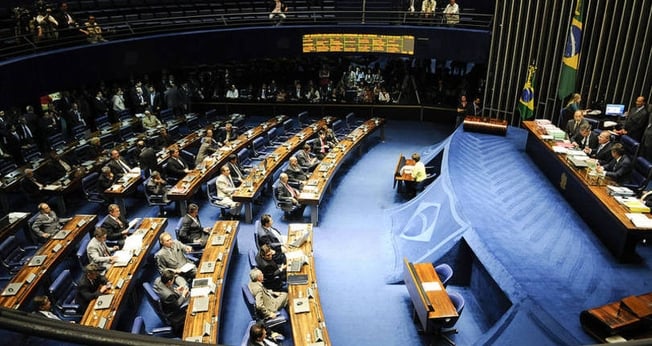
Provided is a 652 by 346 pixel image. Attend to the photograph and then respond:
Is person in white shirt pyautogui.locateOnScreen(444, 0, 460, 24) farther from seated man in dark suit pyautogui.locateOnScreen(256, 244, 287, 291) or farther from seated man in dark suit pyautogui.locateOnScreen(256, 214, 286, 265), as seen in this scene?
seated man in dark suit pyautogui.locateOnScreen(256, 244, 287, 291)

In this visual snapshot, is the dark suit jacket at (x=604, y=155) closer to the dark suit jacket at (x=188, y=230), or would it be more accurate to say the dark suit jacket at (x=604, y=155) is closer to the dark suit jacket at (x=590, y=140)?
the dark suit jacket at (x=590, y=140)

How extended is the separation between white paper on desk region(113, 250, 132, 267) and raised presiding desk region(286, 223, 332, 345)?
8.80ft

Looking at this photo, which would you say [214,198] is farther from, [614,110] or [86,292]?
[614,110]

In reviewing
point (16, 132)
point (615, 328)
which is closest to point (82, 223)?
point (16, 132)

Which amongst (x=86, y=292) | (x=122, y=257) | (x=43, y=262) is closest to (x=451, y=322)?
(x=86, y=292)

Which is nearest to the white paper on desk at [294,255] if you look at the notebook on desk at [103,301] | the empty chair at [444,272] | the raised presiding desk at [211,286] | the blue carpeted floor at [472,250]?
the blue carpeted floor at [472,250]

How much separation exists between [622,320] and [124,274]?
279 inches

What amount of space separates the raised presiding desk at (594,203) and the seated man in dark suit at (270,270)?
5359mm

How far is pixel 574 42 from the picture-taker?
1269cm

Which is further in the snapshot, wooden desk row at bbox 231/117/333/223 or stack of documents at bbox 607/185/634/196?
wooden desk row at bbox 231/117/333/223

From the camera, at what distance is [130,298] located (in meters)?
8.48

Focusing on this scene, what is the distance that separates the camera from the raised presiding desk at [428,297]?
7277 mm

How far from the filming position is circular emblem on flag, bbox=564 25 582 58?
1243cm

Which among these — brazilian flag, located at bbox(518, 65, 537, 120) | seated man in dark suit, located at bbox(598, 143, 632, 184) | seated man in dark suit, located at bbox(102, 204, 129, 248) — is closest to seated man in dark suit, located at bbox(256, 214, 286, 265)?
seated man in dark suit, located at bbox(102, 204, 129, 248)
